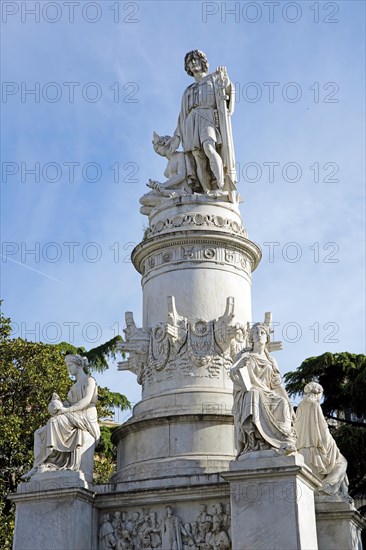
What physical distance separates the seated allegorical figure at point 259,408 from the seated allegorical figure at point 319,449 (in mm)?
886

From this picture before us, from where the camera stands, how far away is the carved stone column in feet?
45.6

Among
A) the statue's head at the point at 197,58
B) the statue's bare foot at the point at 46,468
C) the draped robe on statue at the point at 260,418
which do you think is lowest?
the statue's bare foot at the point at 46,468

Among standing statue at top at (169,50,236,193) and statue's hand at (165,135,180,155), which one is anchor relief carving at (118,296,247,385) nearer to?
standing statue at top at (169,50,236,193)

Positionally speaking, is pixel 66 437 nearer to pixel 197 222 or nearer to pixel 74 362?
pixel 74 362

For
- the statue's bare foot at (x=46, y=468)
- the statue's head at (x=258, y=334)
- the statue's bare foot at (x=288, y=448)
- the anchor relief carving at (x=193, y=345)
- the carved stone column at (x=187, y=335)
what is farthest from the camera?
the anchor relief carving at (x=193, y=345)

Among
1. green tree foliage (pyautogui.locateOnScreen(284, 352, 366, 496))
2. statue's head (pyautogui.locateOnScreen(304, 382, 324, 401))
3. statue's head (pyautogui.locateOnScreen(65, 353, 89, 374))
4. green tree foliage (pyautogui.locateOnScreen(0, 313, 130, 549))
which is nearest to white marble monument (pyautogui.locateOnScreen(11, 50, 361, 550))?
statue's head (pyautogui.locateOnScreen(65, 353, 89, 374))

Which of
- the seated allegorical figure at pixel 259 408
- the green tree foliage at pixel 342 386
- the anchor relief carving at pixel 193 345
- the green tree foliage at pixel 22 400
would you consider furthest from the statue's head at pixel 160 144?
the green tree foliage at pixel 342 386

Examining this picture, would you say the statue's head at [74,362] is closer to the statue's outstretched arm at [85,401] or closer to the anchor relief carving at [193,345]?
the statue's outstretched arm at [85,401]

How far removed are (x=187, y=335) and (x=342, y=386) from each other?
1947 centimetres

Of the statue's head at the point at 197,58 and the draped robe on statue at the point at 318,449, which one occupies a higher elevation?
the statue's head at the point at 197,58

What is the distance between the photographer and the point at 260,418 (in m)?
12.3

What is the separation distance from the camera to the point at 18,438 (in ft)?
79.6

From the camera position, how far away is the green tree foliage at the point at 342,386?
98.0 ft

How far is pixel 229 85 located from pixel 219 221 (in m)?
3.26
